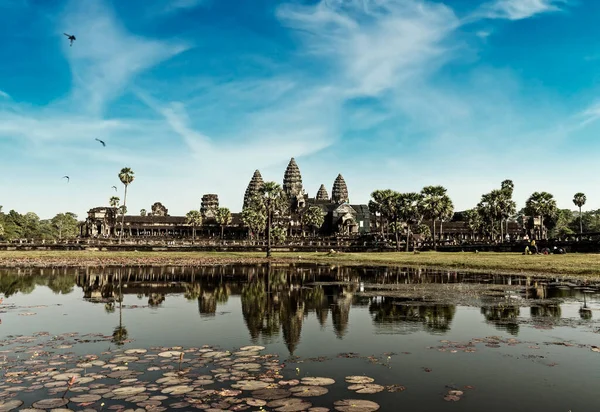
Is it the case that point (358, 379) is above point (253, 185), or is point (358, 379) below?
below

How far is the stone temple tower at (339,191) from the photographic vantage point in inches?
7657

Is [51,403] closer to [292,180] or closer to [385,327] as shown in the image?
[385,327]

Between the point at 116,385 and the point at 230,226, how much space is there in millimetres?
145862

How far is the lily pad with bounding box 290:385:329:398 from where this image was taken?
1004 cm

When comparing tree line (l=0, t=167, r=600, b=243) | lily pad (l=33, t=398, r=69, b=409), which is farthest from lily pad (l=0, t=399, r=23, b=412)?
tree line (l=0, t=167, r=600, b=243)

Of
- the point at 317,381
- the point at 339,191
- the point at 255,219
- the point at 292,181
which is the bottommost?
the point at 317,381

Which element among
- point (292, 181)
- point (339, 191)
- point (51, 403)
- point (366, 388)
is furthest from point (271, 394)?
point (339, 191)

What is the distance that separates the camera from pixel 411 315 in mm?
20594

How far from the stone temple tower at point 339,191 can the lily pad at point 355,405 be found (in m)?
185

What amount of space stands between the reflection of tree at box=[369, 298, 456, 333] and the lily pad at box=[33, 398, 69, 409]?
1157 cm

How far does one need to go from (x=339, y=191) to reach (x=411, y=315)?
575 ft

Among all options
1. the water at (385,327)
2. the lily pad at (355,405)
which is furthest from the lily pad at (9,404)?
the lily pad at (355,405)

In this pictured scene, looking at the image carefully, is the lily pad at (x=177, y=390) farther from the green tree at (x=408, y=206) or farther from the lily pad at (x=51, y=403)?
the green tree at (x=408, y=206)

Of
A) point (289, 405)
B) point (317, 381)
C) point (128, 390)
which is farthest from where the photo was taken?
point (317, 381)
